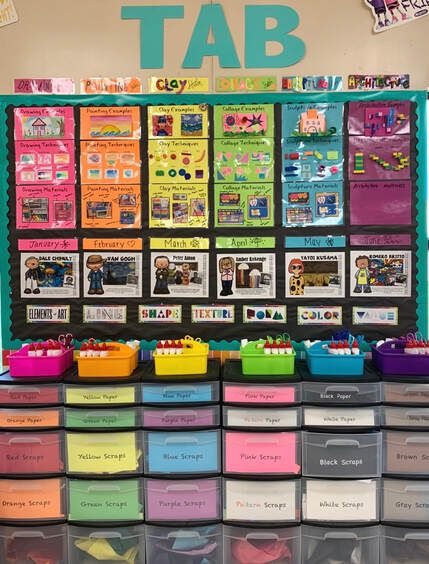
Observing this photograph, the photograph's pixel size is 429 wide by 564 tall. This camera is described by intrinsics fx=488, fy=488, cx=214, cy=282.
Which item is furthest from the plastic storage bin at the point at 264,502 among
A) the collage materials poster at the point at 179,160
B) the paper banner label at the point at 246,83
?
the paper banner label at the point at 246,83

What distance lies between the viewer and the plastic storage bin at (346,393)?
203 cm

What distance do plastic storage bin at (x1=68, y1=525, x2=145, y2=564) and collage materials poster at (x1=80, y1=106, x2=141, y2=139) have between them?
69.5 inches

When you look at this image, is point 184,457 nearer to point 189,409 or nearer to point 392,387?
point 189,409

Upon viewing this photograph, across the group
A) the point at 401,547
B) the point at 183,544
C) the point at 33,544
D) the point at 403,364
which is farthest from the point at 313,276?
the point at 33,544

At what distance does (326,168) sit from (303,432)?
47.7 inches

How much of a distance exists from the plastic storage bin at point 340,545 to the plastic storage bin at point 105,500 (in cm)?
72

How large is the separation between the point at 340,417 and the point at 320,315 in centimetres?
51

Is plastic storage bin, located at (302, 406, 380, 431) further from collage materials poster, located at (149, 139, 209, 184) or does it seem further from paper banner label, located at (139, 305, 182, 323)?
collage materials poster, located at (149, 139, 209, 184)

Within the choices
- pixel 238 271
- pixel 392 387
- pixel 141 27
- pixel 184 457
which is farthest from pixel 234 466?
pixel 141 27

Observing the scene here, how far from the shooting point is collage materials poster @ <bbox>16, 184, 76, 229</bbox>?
237 centimetres

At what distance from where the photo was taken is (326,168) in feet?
7.61

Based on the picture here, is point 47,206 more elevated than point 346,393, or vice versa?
point 47,206

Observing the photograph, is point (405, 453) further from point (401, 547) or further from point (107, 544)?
point (107, 544)

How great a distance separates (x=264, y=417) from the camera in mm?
2047
